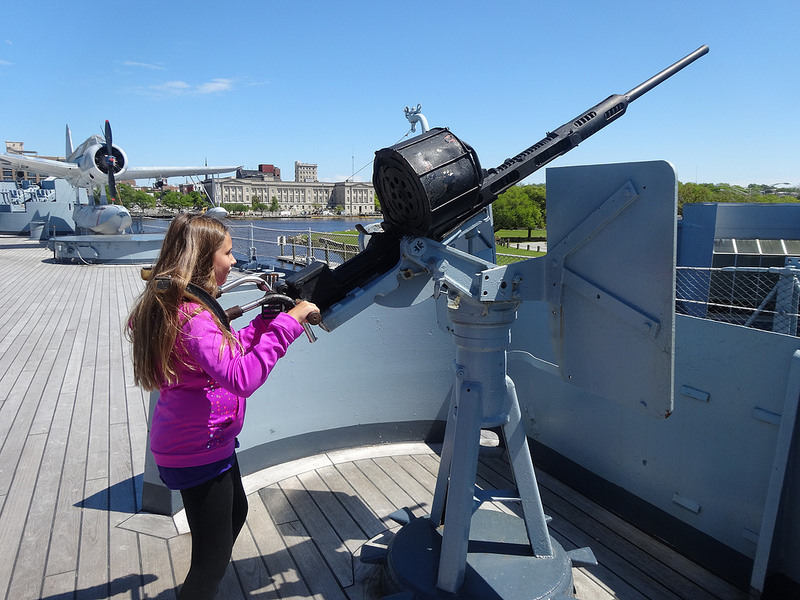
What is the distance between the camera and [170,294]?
4.99 ft

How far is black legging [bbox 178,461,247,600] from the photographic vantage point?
166cm

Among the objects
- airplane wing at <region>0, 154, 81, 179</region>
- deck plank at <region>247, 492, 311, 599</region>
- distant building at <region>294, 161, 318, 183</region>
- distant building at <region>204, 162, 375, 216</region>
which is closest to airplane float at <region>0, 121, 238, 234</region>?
airplane wing at <region>0, 154, 81, 179</region>

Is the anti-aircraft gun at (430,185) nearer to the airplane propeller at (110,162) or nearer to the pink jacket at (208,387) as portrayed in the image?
the pink jacket at (208,387)

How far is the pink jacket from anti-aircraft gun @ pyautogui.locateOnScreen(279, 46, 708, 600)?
39cm

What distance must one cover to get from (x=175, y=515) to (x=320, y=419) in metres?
1.04

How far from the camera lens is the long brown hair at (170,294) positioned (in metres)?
1.51

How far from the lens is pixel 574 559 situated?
8.12ft

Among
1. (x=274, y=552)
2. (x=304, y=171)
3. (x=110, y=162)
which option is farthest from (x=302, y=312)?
(x=304, y=171)

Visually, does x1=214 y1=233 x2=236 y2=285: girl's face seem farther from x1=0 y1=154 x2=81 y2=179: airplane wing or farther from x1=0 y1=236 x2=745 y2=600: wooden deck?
x1=0 y1=154 x2=81 y2=179: airplane wing

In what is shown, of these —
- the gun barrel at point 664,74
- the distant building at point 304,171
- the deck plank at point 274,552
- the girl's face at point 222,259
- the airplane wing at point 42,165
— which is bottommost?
the deck plank at point 274,552

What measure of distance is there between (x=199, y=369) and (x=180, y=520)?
5.49 feet

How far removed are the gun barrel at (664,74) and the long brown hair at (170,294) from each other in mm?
1660

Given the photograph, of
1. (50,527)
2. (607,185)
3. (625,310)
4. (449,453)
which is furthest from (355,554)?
(607,185)

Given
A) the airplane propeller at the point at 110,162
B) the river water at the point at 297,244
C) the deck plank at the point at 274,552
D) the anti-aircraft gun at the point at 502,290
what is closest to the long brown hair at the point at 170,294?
the anti-aircraft gun at the point at 502,290
